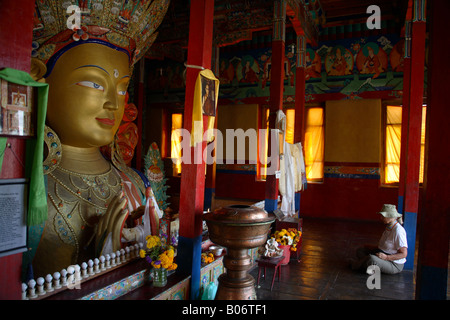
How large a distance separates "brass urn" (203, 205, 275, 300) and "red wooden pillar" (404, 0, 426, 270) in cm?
335

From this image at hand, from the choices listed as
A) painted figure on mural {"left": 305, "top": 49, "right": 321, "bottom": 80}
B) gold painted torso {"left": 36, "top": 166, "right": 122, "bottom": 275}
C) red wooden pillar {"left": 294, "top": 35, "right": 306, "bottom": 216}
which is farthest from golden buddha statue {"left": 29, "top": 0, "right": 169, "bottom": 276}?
painted figure on mural {"left": 305, "top": 49, "right": 321, "bottom": 80}

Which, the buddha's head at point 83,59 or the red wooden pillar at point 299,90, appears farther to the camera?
the red wooden pillar at point 299,90

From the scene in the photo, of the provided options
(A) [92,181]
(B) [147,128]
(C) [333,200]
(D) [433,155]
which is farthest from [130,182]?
(B) [147,128]

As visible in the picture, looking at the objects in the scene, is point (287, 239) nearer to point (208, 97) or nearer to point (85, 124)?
point (208, 97)

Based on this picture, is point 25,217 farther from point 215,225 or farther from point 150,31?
point 150,31

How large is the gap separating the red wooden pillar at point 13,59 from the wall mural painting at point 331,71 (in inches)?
260

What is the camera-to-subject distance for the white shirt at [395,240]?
15.9ft

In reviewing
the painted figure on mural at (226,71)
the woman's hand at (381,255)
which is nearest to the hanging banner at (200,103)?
the woman's hand at (381,255)

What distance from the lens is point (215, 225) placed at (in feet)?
9.96

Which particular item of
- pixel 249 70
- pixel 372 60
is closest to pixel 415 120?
pixel 372 60

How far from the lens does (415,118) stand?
17.5 ft

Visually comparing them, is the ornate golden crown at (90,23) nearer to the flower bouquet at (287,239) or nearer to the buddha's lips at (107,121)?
the buddha's lips at (107,121)

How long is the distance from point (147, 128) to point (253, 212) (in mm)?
9971

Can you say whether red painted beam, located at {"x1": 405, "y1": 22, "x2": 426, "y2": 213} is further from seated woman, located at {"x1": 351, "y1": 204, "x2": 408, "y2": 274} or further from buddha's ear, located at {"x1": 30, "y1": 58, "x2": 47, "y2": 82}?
buddha's ear, located at {"x1": 30, "y1": 58, "x2": 47, "y2": 82}
